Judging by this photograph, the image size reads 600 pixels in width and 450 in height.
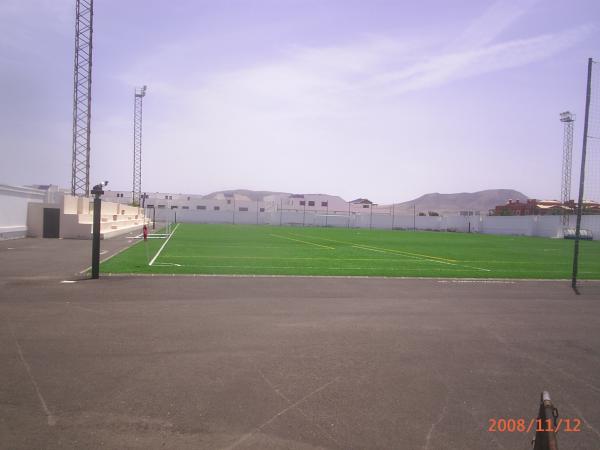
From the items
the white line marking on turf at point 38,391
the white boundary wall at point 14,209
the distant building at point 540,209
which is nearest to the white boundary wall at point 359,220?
the distant building at point 540,209

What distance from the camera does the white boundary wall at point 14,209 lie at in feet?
90.9

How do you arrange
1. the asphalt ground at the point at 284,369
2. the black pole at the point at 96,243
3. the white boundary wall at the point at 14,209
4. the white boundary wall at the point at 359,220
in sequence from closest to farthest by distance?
1. the asphalt ground at the point at 284,369
2. the black pole at the point at 96,243
3. the white boundary wall at the point at 14,209
4. the white boundary wall at the point at 359,220

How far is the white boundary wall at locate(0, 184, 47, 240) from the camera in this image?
2772 centimetres

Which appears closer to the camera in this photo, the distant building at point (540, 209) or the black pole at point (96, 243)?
the black pole at point (96, 243)

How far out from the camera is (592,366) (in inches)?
266

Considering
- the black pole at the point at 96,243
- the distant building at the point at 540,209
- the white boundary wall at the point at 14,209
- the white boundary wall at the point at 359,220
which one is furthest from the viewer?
the white boundary wall at the point at 359,220

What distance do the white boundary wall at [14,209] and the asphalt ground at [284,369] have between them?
746 inches

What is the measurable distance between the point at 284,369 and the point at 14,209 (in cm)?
2861

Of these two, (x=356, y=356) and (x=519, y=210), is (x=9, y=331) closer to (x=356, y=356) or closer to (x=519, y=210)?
(x=356, y=356)

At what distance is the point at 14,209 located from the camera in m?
29.3

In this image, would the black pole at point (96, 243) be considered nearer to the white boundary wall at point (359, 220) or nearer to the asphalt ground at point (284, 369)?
the asphalt ground at point (284, 369)

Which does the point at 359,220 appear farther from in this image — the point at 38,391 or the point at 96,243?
the point at 38,391

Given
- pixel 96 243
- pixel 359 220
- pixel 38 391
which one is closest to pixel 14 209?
pixel 96 243

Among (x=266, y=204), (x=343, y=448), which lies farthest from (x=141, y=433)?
(x=266, y=204)
